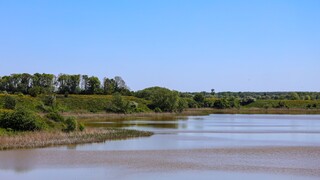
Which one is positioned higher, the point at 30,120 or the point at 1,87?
the point at 1,87

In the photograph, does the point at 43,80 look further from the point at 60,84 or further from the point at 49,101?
the point at 49,101

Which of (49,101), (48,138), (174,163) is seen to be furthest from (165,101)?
(174,163)

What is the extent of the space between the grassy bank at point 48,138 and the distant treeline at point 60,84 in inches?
2740

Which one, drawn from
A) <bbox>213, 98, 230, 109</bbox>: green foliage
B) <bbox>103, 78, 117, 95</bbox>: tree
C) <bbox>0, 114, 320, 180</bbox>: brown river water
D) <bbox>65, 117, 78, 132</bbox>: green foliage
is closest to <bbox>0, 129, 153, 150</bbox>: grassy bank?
<bbox>65, 117, 78, 132</bbox>: green foliage

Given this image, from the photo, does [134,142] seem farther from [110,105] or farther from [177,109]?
[177,109]

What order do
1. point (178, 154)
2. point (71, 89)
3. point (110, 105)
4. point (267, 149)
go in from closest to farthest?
point (178, 154) → point (267, 149) → point (110, 105) → point (71, 89)

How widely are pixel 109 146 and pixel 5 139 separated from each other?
7.33 meters

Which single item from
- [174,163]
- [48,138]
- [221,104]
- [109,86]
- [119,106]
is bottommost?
[174,163]

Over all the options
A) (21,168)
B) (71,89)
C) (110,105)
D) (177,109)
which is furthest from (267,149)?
(71,89)

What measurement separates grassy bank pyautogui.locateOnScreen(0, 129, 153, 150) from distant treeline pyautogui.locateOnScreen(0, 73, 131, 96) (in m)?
69.6

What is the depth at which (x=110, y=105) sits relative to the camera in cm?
9356

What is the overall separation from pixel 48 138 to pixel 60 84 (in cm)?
8532

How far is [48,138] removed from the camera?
35625 millimetres

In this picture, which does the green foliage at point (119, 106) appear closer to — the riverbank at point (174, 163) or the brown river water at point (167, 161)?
the brown river water at point (167, 161)
